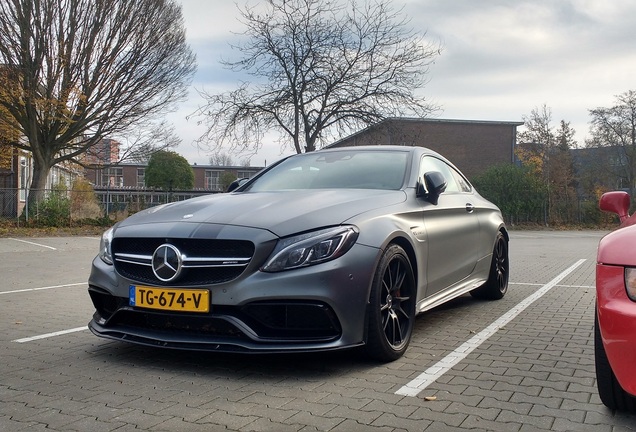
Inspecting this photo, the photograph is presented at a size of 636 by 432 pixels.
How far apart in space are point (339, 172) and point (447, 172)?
145cm

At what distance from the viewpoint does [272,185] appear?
17.2ft

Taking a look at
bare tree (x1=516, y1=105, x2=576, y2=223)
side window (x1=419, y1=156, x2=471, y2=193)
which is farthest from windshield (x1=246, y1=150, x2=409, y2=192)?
bare tree (x1=516, y1=105, x2=576, y2=223)

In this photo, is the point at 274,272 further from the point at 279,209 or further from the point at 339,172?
the point at 339,172

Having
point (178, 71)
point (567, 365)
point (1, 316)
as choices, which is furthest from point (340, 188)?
point (178, 71)

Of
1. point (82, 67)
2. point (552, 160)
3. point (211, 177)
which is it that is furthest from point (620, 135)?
point (211, 177)

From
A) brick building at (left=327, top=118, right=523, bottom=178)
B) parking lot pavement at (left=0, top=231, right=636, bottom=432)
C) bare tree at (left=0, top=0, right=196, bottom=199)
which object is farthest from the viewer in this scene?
brick building at (left=327, top=118, right=523, bottom=178)

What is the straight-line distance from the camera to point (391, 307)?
13.5 ft

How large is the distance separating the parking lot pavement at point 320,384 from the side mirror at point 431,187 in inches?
44.3

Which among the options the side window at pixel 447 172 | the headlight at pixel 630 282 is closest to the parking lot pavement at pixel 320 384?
the headlight at pixel 630 282

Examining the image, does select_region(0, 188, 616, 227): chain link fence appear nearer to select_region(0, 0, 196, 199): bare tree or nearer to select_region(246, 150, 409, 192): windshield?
select_region(0, 0, 196, 199): bare tree

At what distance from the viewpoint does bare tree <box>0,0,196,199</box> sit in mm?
23266

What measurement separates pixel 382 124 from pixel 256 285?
2254 centimetres

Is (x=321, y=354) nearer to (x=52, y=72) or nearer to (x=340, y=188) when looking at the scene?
(x=340, y=188)

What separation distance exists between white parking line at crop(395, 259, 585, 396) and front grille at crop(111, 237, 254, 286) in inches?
46.8
